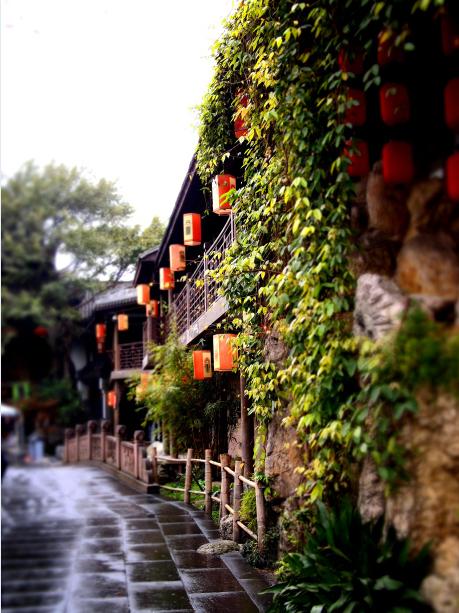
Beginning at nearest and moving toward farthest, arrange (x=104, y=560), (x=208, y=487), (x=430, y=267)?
(x=430, y=267) → (x=104, y=560) → (x=208, y=487)

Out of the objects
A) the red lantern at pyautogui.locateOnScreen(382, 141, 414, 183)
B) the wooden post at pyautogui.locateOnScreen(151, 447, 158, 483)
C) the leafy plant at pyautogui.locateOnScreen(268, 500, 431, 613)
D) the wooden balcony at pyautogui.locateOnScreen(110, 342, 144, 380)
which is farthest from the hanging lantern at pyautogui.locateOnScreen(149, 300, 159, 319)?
the red lantern at pyautogui.locateOnScreen(382, 141, 414, 183)

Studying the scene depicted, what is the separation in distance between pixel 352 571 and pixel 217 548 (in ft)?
13.5

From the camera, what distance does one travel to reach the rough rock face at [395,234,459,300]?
4.00 metres

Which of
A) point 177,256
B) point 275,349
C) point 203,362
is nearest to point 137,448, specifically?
point 203,362

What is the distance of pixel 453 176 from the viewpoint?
3.87m

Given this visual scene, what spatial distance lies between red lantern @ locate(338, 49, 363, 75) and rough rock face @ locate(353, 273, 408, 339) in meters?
1.73

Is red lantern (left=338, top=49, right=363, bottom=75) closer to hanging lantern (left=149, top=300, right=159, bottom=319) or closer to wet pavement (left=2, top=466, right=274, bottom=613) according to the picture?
wet pavement (left=2, top=466, right=274, bottom=613)

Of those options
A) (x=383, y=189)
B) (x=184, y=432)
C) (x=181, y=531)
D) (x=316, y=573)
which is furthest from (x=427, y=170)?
(x=184, y=432)

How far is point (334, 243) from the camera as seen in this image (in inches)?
204

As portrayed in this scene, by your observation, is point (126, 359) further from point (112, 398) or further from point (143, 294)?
point (143, 294)

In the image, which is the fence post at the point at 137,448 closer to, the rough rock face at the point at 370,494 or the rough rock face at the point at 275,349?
the rough rock face at the point at 275,349

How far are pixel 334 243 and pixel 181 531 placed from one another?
239 inches

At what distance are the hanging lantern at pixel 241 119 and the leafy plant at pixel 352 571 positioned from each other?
4606 mm

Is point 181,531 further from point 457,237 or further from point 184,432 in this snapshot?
point 457,237
